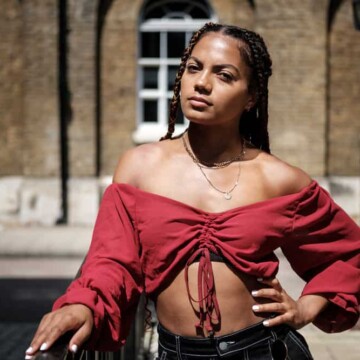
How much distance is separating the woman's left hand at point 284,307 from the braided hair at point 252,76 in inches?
19.4

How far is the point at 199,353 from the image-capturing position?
202cm

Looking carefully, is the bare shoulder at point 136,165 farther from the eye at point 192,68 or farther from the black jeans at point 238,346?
the black jeans at point 238,346

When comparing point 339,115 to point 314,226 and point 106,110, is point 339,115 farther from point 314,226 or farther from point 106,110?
point 314,226

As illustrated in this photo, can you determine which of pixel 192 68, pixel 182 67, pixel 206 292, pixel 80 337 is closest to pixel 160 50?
pixel 182 67

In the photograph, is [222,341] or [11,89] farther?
[11,89]

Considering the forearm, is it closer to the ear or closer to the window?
the ear

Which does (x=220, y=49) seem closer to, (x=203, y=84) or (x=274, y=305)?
(x=203, y=84)

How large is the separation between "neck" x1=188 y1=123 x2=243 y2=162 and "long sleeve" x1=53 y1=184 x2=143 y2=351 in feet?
0.96

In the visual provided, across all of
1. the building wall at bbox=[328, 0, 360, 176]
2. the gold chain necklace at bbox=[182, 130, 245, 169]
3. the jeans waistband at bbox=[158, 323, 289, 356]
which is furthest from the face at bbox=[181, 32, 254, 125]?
the building wall at bbox=[328, 0, 360, 176]

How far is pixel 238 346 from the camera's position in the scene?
2.01 m

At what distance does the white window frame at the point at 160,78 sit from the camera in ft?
40.7

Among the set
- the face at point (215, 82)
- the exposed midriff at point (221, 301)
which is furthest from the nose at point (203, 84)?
the exposed midriff at point (221, 301)

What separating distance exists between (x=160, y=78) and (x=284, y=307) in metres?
11.0

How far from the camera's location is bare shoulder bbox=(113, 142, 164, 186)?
2.11 meters
